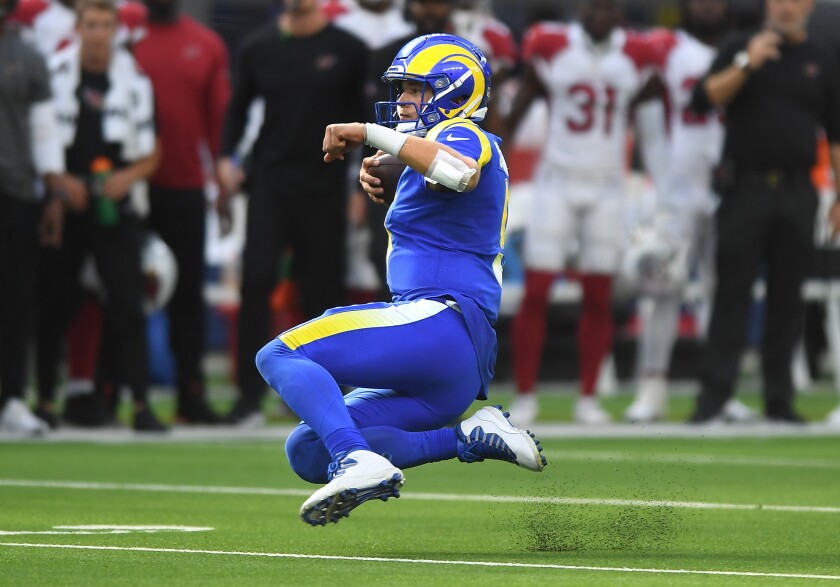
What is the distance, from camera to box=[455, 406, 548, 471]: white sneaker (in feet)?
20.7

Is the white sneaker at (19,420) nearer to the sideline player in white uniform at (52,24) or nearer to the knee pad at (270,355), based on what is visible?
the sideline player in white uniform at (52,24)

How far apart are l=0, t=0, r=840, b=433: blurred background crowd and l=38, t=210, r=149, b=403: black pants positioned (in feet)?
0.04

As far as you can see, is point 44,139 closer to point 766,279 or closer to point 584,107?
point 584,107

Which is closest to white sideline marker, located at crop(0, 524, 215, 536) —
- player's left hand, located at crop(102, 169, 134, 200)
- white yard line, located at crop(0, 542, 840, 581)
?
white yard line, located at crop(0, 542, 840, 581)

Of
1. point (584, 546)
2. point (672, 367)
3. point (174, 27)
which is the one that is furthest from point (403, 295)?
point (672, 367)

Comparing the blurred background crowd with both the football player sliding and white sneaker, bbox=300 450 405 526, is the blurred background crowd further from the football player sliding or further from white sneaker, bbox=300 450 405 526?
white sneaker, bbox=300 450 405 526

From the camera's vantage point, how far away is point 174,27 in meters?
12.6

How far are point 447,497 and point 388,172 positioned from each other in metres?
2.16

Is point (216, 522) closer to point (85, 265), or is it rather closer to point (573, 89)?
point (85, 265)


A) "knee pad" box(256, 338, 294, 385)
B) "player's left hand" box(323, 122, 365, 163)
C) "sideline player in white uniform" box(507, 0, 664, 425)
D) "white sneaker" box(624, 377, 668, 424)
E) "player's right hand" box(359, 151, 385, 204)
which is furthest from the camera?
"white sneaker" box(624, 377, 668, 424)

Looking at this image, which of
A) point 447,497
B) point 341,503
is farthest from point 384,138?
point 447,497

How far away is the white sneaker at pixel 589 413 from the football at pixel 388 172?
6095 millimetres

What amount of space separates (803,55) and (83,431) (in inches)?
196

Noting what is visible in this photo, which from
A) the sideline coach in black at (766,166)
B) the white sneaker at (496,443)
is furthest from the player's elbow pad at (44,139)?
the white sneaker at (496,443)
